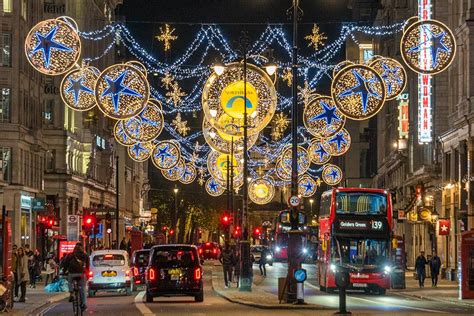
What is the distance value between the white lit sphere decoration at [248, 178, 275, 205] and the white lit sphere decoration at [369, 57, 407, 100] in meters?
28.7

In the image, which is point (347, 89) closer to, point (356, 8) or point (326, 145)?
point (326, 145)

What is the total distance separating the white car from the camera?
45.2m

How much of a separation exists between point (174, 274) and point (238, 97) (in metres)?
7.63

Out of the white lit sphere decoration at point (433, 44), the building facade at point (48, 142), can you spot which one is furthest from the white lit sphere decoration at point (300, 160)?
the white lit sphere decoration at point (433, 44)

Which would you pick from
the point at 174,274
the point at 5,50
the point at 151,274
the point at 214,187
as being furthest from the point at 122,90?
the point at 214,187

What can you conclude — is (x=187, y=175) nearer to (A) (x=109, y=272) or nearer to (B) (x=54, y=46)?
(A) (x=109, y=272)

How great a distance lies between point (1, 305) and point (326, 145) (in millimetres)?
30189

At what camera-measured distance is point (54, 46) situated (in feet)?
115

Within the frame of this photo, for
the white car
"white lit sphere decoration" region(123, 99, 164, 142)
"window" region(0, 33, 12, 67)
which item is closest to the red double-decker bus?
"white lit sphere decoration" region(123, 99, 164, 142)

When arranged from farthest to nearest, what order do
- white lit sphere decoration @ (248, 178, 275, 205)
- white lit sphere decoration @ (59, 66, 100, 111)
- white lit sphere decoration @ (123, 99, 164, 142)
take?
white lit sphere decoration @ (248, 178, 275, 205) → white lit sphere decoration @ (123, 99, 164, 142) → white lit sphere decoration @ (59, 66, 100, 111)

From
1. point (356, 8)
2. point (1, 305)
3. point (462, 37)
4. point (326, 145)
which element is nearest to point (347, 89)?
point (1, 305)

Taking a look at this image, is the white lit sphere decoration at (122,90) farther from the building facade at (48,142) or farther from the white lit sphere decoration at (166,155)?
the building facade at (48,142)

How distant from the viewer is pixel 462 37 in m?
64.1

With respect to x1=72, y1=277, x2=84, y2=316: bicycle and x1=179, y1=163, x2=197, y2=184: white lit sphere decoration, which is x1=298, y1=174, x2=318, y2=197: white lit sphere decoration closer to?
x1=179, y1=163, x2=197, y2=184: white lit sphere decoration
